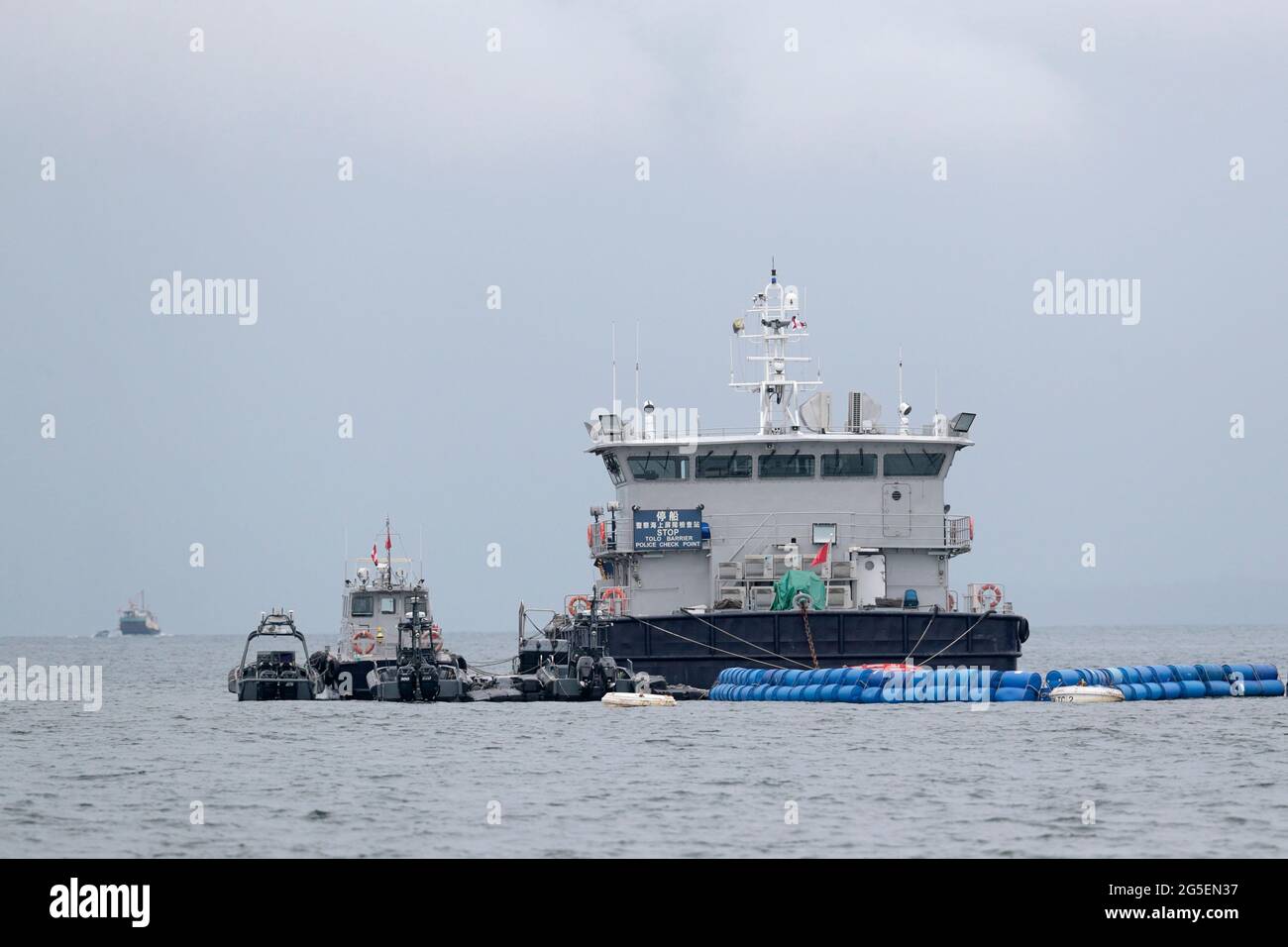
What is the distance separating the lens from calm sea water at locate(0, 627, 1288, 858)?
2891cm

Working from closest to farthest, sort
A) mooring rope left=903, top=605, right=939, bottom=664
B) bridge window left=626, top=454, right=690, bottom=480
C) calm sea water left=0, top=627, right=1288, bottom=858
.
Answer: calm sea water left=0, top=627, right=1288, bottom=858
mooring rope left=903, top=605, right=939, bottom=664
bridge window left=626, top=454, right=690, bottom=480

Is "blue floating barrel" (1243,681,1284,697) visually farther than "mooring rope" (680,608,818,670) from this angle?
Yes

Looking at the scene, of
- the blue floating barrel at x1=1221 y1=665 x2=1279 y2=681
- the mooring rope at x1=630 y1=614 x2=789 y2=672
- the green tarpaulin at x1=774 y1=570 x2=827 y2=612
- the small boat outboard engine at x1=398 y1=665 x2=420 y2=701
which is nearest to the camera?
the green tarpaulin at x1=774 y1=570 x2=827 y2=612

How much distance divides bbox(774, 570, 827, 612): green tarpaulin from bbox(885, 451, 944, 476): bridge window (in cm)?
471

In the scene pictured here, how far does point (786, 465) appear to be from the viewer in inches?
2223

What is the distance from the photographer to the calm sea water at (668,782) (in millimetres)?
28906

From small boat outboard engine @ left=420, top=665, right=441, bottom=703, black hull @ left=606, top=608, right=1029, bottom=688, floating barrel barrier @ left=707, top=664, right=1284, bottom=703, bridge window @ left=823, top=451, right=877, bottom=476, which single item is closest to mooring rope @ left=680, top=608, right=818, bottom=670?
black hull @ left=606, top=608, right=1029, bottom=688

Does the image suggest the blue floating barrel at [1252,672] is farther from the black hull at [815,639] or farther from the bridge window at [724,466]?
the bridge window at [724,466]

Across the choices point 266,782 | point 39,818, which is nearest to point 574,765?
point 266,782

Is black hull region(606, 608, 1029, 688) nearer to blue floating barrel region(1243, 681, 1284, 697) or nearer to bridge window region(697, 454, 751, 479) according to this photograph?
bridge window region(697, 454, 751, 479)

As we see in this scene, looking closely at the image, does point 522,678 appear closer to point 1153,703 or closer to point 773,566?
point 773,566

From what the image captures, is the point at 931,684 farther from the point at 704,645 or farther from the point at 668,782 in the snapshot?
the point at 668,782

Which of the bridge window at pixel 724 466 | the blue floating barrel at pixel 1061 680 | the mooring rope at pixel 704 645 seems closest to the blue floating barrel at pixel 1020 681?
the blue floating barrel at pixel 1061 680
